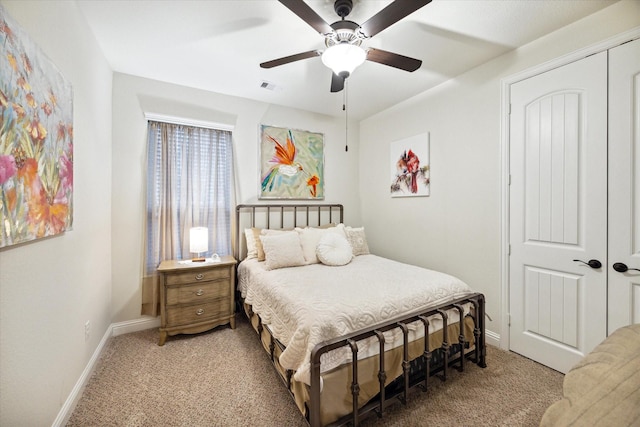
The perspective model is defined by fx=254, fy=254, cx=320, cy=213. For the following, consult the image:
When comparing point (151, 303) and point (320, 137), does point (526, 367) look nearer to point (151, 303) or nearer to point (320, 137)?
point (320, 137)

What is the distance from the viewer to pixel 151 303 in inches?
108

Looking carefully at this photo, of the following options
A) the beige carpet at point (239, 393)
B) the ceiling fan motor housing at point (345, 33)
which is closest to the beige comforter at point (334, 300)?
the beige carpet at point (239, 393)

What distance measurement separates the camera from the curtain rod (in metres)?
2.73

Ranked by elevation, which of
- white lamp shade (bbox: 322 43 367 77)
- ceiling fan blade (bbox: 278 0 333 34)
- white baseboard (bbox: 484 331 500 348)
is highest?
ceiling fan blade (bbox: 278 0 333 34)

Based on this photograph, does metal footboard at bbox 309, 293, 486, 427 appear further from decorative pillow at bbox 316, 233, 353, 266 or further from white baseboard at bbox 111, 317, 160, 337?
white baseboard at bbox 111, 317, 160, 337

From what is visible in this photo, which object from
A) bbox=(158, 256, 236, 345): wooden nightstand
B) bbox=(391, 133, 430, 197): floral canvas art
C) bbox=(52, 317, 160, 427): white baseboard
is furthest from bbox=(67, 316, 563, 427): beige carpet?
bbox=(391, 133, 430, 197): floral canvas art

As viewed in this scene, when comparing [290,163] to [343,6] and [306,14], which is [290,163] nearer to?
[343,6]

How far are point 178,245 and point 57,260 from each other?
1407 millimetres

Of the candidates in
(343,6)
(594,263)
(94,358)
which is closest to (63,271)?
(94,358)

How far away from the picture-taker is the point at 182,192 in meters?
2.87

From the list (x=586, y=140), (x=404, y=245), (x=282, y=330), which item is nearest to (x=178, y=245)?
(x=282, y=330)

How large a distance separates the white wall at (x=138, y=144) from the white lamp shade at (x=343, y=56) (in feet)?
6.10

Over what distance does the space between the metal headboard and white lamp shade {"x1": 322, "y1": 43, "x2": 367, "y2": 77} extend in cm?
205

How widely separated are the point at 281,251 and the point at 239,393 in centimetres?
122
